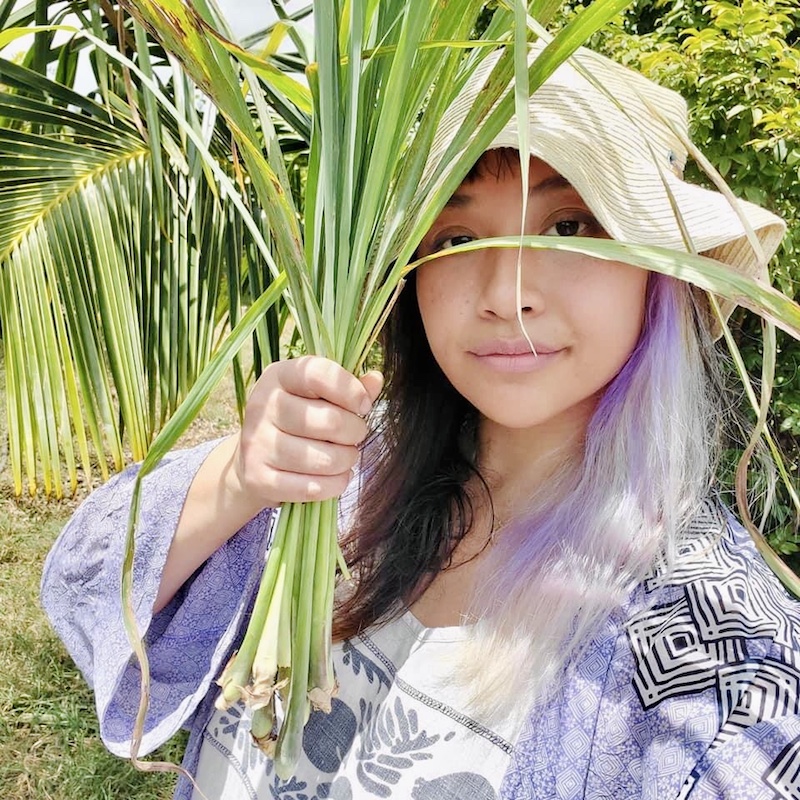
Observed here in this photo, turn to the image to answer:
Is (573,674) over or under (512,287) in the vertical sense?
under

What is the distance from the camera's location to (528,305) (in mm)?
795

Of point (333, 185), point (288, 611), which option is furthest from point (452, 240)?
point (288, 611)

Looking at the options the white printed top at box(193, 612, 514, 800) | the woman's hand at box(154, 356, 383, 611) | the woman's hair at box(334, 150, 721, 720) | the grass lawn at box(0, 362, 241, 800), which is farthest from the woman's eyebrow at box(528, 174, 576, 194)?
the grass lawn at box(0, 362, 241, 800)

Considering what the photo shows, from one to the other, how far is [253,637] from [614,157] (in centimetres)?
57

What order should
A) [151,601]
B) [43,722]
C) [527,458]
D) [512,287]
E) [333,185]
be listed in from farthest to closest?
[43,722]
[527,458]
[151,601]
[512,287]
[333,185]

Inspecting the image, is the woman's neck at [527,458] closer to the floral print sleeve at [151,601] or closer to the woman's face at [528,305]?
the woman's face at [528,305]

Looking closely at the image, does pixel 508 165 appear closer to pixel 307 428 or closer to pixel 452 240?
pixel 452 240

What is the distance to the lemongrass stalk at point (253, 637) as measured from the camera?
0.69m

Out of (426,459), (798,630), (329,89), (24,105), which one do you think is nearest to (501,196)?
(329,89)

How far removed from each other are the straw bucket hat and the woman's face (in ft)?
0.15

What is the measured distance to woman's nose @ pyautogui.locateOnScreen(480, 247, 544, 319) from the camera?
80cm

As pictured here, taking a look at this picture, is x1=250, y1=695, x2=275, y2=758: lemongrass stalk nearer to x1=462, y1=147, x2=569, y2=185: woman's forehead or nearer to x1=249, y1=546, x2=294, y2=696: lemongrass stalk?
x1=249, y1=546, x2=294, y2=696: lemongrass stalk

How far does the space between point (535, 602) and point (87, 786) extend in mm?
1604

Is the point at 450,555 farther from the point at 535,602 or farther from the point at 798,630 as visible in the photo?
the point at 798,630
